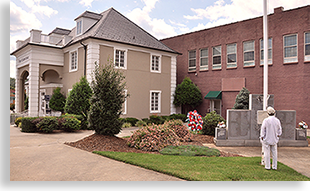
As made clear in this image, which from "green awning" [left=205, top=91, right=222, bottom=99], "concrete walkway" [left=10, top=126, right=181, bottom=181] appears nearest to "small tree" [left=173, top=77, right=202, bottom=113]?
"green awning" [left=205, top=91, right=222, bottom=99]

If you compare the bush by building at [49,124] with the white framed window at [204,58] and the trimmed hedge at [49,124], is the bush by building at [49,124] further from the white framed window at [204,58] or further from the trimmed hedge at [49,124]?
the white framed window at [204,58]

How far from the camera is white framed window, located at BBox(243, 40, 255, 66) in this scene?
74.9ft

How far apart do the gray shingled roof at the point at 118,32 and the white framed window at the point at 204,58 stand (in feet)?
14.4

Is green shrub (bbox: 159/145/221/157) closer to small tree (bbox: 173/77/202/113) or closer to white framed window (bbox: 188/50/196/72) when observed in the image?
small tree (bbox: 173/77/202/113)

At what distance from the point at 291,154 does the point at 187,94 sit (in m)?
15.2

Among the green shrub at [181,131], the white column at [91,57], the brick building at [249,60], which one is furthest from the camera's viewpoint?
the brick building at [249,60]

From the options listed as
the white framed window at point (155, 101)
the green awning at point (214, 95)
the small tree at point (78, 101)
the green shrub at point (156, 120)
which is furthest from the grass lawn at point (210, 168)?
the green awning at point (214, 95)


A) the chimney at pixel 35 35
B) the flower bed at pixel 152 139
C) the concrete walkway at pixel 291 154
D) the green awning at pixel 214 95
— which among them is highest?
the chimney at pixel 35 35

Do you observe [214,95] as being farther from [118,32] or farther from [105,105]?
[105,105]

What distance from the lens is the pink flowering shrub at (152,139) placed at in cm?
987

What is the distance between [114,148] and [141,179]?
408cm
